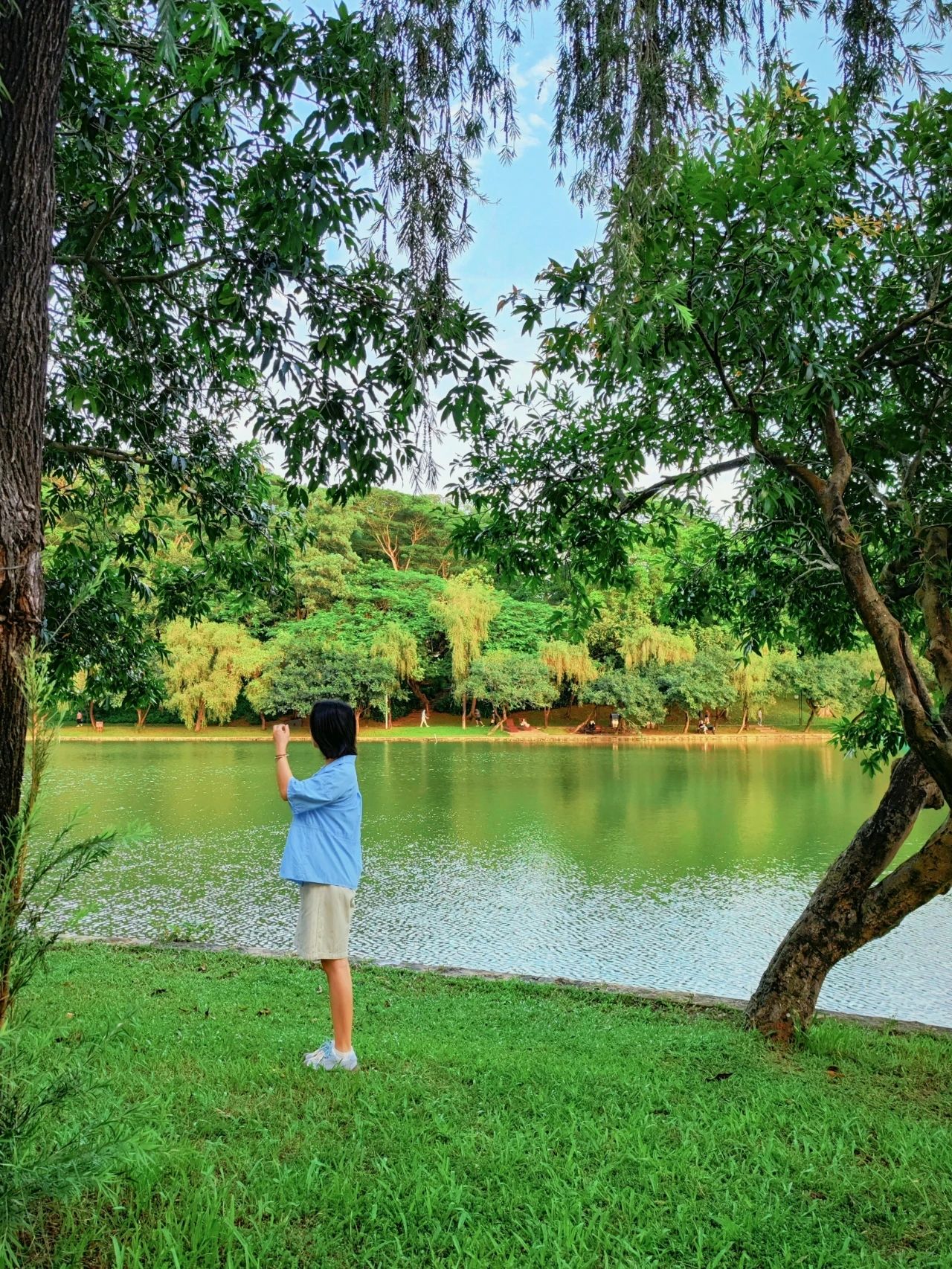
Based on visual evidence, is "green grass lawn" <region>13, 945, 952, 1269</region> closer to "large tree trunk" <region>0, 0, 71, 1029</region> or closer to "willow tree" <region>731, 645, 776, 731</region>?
"large tree trunk" <region>0, 0, 71, 1029</region>

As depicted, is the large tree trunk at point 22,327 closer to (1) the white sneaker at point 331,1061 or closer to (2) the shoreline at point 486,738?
(1) the white sneaker at point 331,1061

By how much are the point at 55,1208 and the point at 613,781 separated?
13530mm

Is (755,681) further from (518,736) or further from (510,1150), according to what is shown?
(510,1150)

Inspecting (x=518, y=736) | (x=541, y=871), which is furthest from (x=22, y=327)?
(x=518, y=736)

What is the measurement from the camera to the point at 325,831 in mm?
2447

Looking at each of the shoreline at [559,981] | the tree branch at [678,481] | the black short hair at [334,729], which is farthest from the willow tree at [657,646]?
the black short hair at [334,729]

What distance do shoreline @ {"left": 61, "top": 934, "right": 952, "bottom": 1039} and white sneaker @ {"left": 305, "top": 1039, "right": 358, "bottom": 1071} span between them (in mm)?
2072

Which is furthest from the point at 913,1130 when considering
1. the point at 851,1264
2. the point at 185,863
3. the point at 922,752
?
the point at 185,863

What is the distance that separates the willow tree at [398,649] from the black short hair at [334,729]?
68.8ft

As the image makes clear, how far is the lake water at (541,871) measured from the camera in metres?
5.47

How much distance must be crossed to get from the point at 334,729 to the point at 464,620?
69.5ft

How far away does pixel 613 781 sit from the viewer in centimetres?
1454

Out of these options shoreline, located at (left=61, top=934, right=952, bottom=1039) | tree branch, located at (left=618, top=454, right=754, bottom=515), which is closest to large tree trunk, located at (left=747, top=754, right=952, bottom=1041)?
shoreline, located at (left=61, top=934, right=952, bottom=1039)

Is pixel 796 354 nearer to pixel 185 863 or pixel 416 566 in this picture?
pixel 185 863
